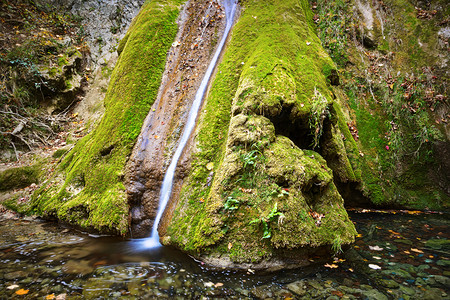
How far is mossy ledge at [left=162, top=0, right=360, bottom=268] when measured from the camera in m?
2.95

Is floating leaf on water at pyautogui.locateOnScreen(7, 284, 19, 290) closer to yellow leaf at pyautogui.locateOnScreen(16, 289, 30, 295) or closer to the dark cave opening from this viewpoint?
yellow leaf at pyautogui.locateOnScreen(16, 289, 30, 295)

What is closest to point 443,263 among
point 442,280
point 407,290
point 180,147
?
point 442,280

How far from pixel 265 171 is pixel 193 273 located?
5.28 feet

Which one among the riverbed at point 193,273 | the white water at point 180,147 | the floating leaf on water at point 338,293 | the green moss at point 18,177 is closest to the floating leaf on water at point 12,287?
the riverbed at point 193,273

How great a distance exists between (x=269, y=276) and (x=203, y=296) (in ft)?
2.66

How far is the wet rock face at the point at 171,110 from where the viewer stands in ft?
13.4

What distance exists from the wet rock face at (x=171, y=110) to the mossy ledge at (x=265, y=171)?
0.59 meters

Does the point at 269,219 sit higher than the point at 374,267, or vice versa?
the point at 269,219

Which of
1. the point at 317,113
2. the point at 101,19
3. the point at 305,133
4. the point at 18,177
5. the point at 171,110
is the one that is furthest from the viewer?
the point at 101,19

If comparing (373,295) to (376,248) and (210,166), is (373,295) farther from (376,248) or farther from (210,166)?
(210,166)

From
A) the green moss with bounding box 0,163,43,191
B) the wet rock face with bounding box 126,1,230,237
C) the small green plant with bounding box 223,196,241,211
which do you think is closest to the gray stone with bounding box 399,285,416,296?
the small green plant with bounding box 223,196,241,211

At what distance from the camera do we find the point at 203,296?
8.01 ft

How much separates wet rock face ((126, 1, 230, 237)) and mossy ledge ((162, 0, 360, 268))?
0.59 metres

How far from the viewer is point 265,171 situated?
3.29m
